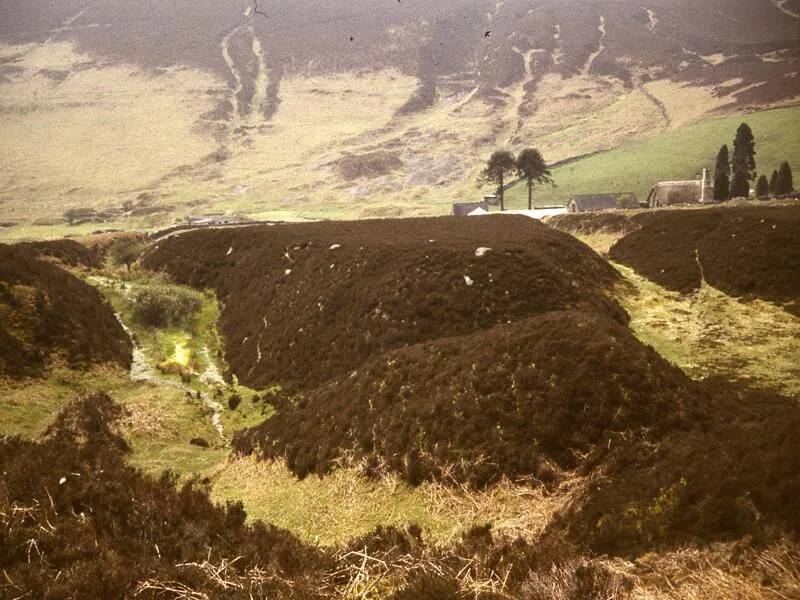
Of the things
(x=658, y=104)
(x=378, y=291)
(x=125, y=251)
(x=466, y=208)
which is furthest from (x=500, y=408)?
(x=658, y=104)

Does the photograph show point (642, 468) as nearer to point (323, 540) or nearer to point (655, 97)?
point (323, 540)

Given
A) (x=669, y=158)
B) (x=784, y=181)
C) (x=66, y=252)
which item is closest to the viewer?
(x=66, y=252)

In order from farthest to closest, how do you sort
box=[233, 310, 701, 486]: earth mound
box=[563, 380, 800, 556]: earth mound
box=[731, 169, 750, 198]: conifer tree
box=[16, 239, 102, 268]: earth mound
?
box=[731, 169, 750, 198]: conifer tree, box=[16, 239, 102, 268]: earth mound, box=[233, 310, 701, 486]: earth mound, box=[563, 380, 800, 556]: earth mound

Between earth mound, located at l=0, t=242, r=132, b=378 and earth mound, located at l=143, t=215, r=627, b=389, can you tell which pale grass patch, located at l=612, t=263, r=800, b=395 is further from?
earth mound, located at l=0, t=242, r=132, b=378

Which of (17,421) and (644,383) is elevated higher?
(644,383)

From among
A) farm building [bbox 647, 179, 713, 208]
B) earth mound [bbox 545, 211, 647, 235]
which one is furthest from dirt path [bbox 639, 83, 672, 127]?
earth mound [bbox 545, 211, 647, 235]

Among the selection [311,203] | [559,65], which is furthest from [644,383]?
[559,65]

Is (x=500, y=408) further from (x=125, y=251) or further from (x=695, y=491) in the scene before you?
(x=125, y=251)
